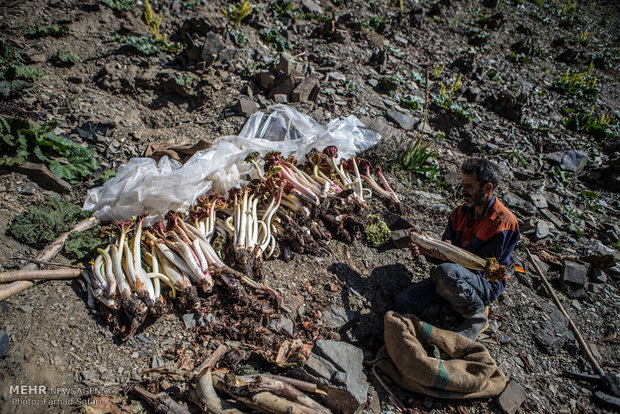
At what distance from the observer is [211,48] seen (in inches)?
259

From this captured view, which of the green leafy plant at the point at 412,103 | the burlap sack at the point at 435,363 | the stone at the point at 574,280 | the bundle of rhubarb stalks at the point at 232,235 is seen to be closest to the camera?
Result: the burlap sack at the point at 435,363

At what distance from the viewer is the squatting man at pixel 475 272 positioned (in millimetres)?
3213

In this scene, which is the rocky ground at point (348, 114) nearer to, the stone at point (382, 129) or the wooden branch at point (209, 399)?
the stone at point (382, 129)

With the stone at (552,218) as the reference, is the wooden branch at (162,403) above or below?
below

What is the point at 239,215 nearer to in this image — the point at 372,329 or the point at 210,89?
the point at 372,329

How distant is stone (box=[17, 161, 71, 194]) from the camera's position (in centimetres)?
393

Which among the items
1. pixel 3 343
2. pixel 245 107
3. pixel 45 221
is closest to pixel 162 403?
pixel 3 343

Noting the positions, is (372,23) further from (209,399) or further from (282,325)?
(209,399)

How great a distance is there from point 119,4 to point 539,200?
9276mm

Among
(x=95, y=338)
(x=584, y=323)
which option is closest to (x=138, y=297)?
(x=95, y=338)

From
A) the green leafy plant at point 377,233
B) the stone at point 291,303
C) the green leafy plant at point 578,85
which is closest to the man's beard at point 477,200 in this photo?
the green leafy plant at point 377,233

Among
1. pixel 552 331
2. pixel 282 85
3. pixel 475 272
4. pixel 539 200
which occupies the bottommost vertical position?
pixel 552 331

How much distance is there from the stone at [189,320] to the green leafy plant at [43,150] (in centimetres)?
255

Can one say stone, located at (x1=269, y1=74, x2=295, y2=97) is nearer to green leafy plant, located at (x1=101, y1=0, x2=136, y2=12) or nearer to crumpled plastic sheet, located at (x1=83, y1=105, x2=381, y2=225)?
crumpled plastic sheet, located at (x1=83, y1=105, x2=381, y2=225)
